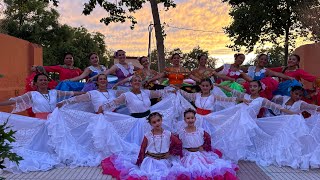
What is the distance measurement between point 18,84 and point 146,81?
671 centimetres

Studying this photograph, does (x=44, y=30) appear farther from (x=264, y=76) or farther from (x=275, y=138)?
(x=275, y=138)

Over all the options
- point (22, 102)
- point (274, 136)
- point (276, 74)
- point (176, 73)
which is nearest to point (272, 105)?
point (274, 136)

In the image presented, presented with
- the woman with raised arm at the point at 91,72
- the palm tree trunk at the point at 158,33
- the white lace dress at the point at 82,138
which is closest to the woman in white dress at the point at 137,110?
the white lace dress at the point at 82,138

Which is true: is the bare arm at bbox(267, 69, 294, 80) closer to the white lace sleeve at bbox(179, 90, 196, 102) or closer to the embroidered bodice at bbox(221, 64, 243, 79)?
the embroidered bodice at bbox(221, 64, 243, 79)

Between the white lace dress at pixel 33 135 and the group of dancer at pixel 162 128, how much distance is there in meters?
0.01

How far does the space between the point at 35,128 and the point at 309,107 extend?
4.38 m

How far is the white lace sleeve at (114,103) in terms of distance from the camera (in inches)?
261

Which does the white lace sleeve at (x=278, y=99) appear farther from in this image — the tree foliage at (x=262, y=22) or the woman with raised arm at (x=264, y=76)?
the tree foliage at (x=262, y=22)

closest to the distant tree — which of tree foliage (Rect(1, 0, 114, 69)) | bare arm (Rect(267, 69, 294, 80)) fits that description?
bare arm (Rect(267, 69, 294, 80))

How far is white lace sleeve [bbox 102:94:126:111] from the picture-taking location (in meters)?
6.62

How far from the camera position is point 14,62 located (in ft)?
45.6

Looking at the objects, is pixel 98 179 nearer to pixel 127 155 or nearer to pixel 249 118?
pixel 127 155

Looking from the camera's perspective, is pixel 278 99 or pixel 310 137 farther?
pixel 278 99

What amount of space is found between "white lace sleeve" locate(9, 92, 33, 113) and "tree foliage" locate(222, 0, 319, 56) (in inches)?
496
